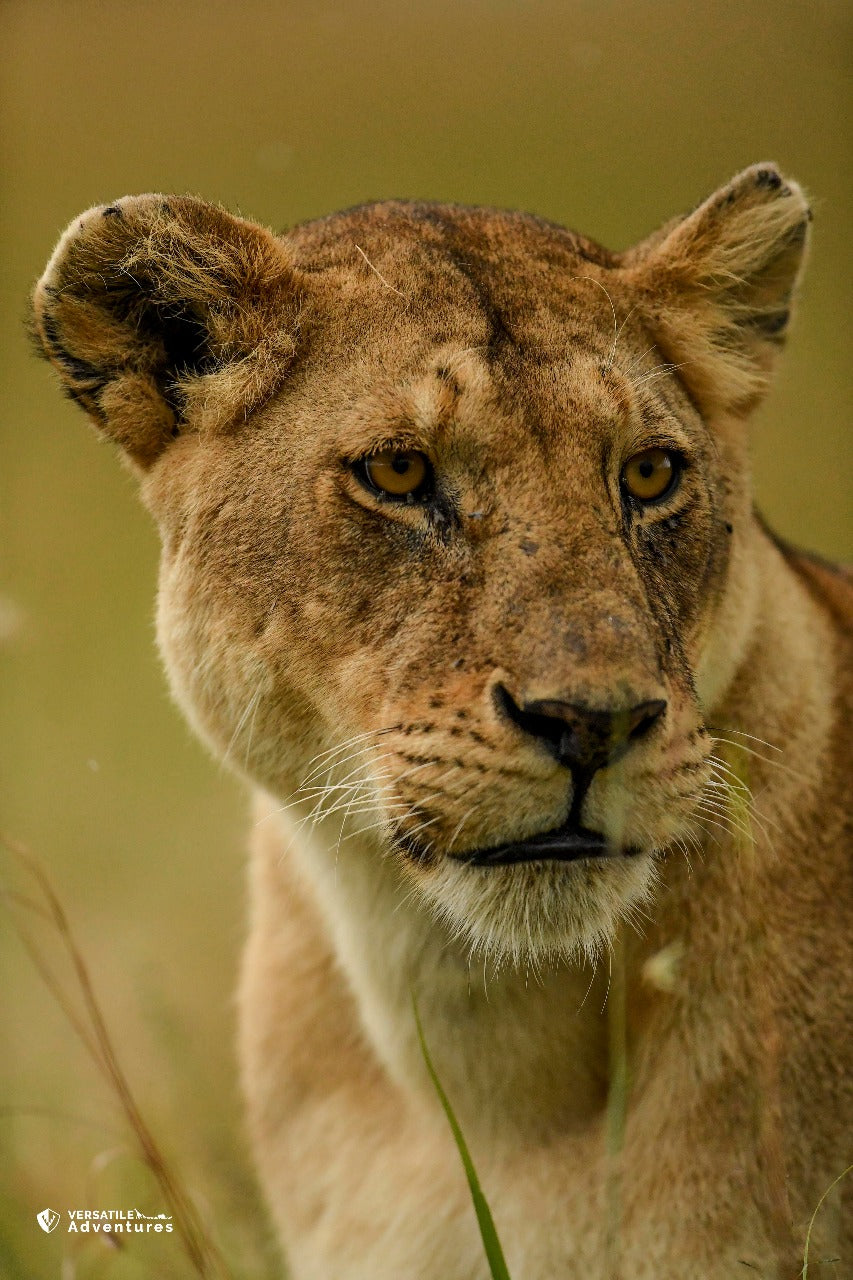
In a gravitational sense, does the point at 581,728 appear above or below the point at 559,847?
above

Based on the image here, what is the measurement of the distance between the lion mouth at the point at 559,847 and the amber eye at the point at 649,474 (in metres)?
1.02

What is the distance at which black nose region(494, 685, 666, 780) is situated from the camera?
2969 mm

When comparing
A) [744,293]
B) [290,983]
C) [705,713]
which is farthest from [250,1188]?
Result: [744,293]

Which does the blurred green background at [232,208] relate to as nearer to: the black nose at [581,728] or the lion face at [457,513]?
the lion face at [457,513]

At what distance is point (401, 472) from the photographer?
359 centimetres

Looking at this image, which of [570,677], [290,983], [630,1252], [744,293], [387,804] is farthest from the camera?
[290,983]

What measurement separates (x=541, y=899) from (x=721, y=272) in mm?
1986

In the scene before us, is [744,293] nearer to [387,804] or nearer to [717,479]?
[717,479]

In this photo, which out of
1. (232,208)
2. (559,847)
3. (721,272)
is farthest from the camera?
(232,208)

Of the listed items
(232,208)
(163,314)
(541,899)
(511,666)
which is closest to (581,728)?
(511,666)

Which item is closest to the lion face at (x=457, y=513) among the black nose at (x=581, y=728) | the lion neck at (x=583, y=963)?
the black nose at (x=581, y=728)

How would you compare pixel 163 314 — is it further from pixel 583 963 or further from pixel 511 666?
pixel 583 963

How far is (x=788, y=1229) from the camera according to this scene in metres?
3.53

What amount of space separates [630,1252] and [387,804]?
137 centimetres
